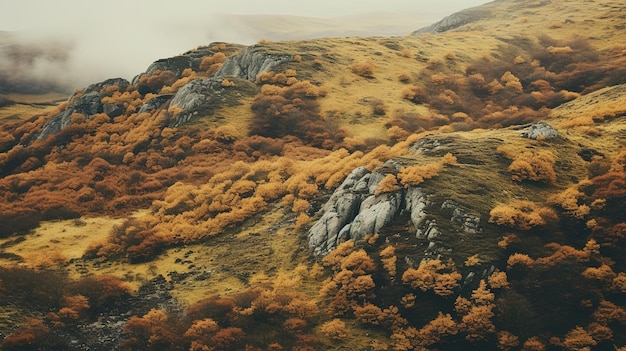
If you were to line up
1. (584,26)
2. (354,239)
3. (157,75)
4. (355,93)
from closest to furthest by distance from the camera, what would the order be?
1. (354,239)
2. (355,93)
3. (157,75)
4. (584,26)

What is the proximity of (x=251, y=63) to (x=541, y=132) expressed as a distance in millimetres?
54901

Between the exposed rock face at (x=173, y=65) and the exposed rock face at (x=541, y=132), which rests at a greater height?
the exposed rock face at (x=173, y=65)

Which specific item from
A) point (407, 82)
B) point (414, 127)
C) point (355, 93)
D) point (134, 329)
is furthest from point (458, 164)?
point (407, 82)

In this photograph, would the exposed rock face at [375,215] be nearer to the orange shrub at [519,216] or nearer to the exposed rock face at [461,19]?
the orange shrub at [519,216]

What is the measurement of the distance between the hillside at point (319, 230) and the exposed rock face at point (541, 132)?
0.16 metres

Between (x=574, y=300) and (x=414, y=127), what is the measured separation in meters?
40.2

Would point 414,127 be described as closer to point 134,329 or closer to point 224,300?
point 224,300

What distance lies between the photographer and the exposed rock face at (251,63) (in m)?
75.9

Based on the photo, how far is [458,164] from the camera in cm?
3094

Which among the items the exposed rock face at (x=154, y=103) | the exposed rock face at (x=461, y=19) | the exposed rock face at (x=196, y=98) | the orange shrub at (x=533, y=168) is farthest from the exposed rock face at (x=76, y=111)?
the exposed rock face at (x=461, y=19)

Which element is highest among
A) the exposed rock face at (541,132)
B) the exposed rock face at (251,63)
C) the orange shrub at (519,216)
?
the exposed rock face at (251,63)

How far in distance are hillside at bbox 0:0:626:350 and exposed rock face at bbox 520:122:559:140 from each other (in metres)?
0.16

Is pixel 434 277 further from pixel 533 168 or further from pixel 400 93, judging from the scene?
pixel 400 93

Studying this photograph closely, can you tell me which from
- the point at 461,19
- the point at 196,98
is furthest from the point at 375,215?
the point at 461,19
